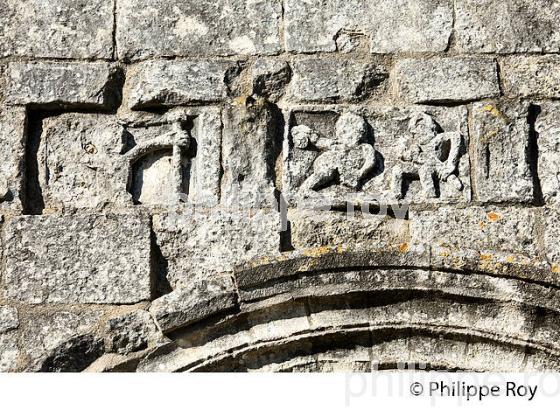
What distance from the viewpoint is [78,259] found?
16.3 ft

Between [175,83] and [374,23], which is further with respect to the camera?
[374,23]

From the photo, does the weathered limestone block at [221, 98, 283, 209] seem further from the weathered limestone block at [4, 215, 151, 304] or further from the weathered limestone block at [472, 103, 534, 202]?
the weathered limestone block at [472, 103, 534, 202]

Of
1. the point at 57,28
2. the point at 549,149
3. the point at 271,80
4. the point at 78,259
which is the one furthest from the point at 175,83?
the point at 549,149

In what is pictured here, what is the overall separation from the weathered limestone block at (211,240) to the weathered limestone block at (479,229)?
20.4 inches

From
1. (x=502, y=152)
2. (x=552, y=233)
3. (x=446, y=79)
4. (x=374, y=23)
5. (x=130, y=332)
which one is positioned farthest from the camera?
(x=374, y=23)

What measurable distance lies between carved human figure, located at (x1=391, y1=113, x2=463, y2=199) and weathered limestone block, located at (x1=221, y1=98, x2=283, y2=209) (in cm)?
45

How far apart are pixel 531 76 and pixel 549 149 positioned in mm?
296

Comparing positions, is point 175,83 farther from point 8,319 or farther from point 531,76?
point 531,76

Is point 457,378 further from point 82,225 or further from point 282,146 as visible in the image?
point 82,225

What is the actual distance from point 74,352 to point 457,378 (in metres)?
1.29

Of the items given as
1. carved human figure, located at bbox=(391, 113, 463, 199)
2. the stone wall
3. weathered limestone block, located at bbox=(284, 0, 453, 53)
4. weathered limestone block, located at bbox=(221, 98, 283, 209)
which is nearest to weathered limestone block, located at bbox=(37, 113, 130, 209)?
the stone wall

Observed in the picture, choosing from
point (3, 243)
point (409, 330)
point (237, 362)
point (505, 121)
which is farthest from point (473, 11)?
point (3, 243)

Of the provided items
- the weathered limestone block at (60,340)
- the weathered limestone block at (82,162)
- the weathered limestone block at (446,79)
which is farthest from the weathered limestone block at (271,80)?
the weathered limestone block at (60,340)

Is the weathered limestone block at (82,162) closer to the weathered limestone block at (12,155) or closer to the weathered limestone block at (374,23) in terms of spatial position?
the weathered limestone block at (12,155)
